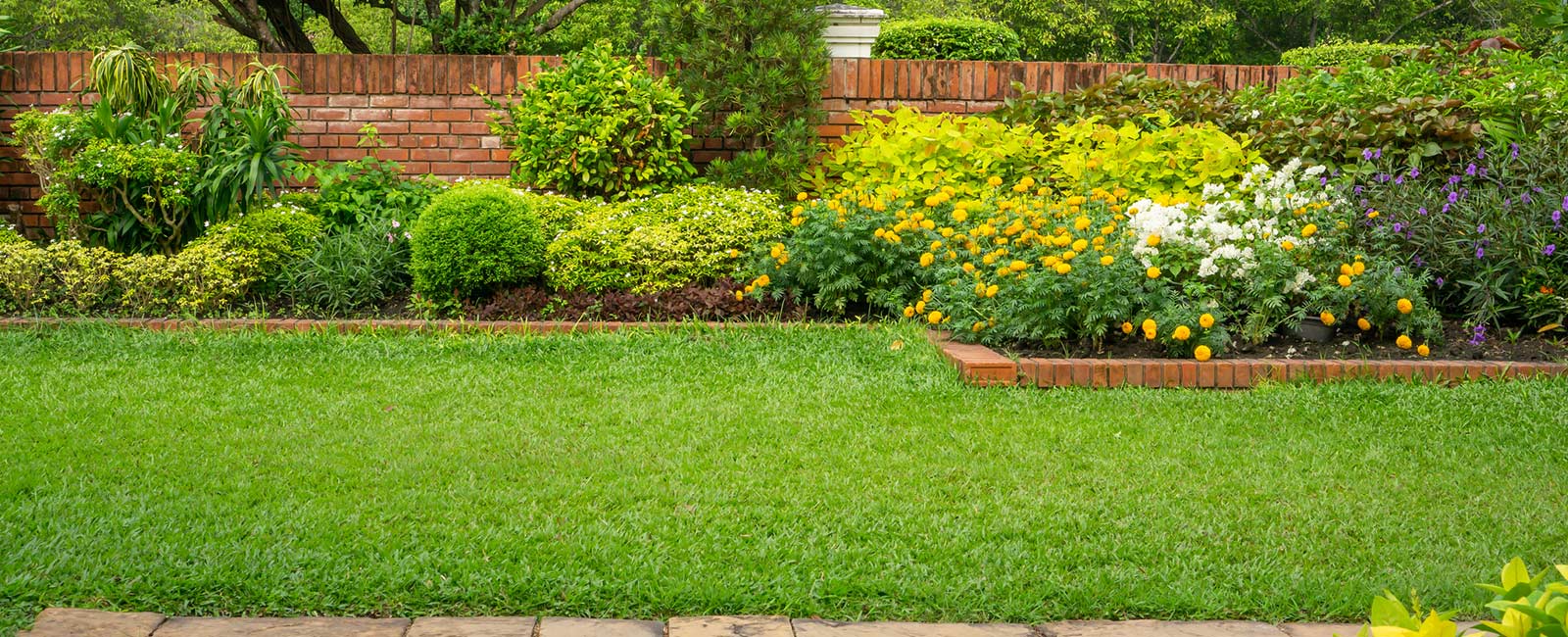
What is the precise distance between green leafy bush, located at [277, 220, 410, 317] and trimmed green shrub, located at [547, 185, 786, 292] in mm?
928

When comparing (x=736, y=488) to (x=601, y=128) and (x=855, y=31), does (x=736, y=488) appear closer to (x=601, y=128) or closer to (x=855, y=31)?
(x=601, y=128)

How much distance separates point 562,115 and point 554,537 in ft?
16.3

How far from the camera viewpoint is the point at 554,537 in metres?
3.33

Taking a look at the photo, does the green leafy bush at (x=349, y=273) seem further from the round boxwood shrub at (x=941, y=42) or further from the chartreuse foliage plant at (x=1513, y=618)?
the round boxwood shrub at (x=941, y=42)

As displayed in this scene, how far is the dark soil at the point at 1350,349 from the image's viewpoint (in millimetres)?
5727

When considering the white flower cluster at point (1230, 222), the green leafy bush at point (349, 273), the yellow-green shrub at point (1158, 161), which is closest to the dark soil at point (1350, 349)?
the white flower cluster at point (1230, 222)

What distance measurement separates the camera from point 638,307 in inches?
269

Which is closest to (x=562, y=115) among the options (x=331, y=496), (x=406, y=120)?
(x=406, y=120)

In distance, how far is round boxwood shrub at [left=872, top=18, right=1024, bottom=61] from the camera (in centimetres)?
1586

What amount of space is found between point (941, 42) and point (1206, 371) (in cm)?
1106

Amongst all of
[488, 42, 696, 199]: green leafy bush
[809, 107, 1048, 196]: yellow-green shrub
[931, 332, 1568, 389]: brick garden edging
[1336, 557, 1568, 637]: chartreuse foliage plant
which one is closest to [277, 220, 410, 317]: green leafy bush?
[488, 42, 696, 199]: green leafy bush

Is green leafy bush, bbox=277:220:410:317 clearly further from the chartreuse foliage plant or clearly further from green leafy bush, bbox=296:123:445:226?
the chartreuse foliage plant

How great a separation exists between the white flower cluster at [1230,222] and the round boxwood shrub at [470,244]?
324 centimetres

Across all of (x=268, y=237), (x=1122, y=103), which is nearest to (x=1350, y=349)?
(x=1122, y=103)
